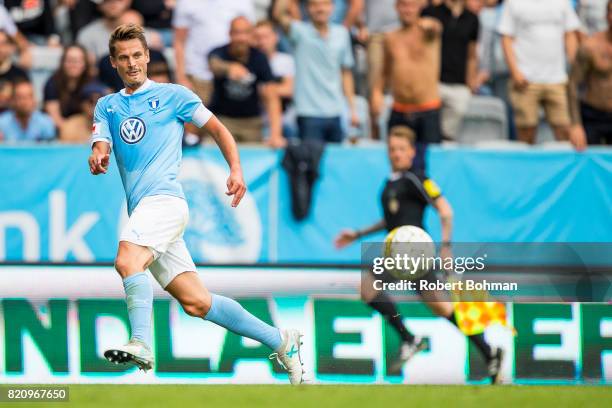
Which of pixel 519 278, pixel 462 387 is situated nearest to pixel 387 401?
pixel 462 387

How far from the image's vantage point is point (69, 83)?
1207 centimetres

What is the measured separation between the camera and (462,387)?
7.72 meters

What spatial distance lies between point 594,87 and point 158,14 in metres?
4.40

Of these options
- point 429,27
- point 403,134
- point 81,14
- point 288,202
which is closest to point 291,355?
point 403,134

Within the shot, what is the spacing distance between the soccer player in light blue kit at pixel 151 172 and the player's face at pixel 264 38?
18.3ft

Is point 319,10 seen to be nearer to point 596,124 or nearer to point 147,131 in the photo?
point 596,124

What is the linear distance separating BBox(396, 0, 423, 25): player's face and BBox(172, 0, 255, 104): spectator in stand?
1504 mm

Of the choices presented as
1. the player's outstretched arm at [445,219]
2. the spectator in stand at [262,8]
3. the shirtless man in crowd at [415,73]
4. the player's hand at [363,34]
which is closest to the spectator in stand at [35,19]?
the spectator in stand at [262,8]

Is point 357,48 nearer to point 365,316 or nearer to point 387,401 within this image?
point 365,316

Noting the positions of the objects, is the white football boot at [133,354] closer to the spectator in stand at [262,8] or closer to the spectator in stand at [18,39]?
the spectator in stand at [18,39]

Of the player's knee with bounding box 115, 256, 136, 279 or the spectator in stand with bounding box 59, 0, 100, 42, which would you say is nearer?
the player's knee with bounding box 115, 256, 136, 279

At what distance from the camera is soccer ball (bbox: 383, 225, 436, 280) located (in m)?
8.51

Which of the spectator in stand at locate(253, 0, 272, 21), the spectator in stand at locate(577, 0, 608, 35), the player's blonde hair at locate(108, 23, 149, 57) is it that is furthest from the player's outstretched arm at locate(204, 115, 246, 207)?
the spectator in stand at locate(577, 0, 608, 35)

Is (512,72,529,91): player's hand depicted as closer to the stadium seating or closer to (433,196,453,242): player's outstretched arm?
the stadium seating
